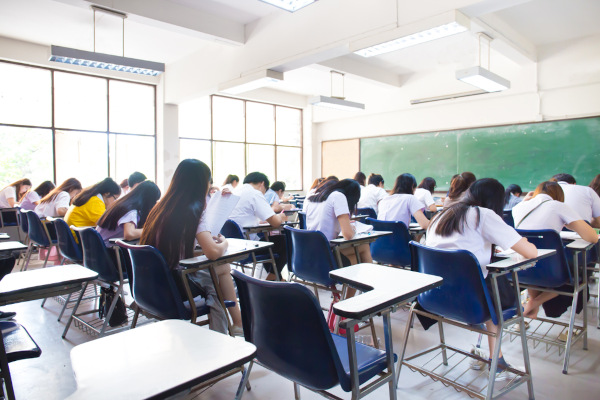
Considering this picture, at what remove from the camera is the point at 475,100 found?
23.0 ft

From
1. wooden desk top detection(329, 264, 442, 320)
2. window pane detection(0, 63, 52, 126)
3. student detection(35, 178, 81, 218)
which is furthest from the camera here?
window pane detection(0, 63, 52, 126)

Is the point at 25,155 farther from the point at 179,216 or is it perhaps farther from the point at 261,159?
the point at 179,216

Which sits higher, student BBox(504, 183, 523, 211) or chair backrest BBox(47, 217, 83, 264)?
student BBox(504, 183, 523, 211)

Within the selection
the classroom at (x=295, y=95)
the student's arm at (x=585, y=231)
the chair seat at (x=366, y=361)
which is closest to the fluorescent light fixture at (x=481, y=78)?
the classroom at (x=295, y=95)

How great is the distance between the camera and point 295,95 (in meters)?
9.21

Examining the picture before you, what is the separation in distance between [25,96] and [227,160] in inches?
142

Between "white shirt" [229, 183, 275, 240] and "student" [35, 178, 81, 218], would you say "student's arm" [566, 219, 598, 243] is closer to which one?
"white shirt" [229, 183, 275, 240]

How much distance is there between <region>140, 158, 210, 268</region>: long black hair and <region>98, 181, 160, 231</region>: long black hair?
0.87 metres

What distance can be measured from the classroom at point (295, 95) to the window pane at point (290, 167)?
0.23 feet

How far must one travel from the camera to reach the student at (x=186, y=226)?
1925mm

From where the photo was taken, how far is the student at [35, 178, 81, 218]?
4.58 m

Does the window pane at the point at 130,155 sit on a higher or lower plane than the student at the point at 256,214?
higher

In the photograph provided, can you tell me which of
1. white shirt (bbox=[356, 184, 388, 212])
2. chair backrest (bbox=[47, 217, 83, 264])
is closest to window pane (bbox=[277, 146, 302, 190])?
white shirt (bbox=[356, 184, 388, 212])

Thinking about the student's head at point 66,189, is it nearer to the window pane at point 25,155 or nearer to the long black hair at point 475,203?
the window pane at point 25,155
